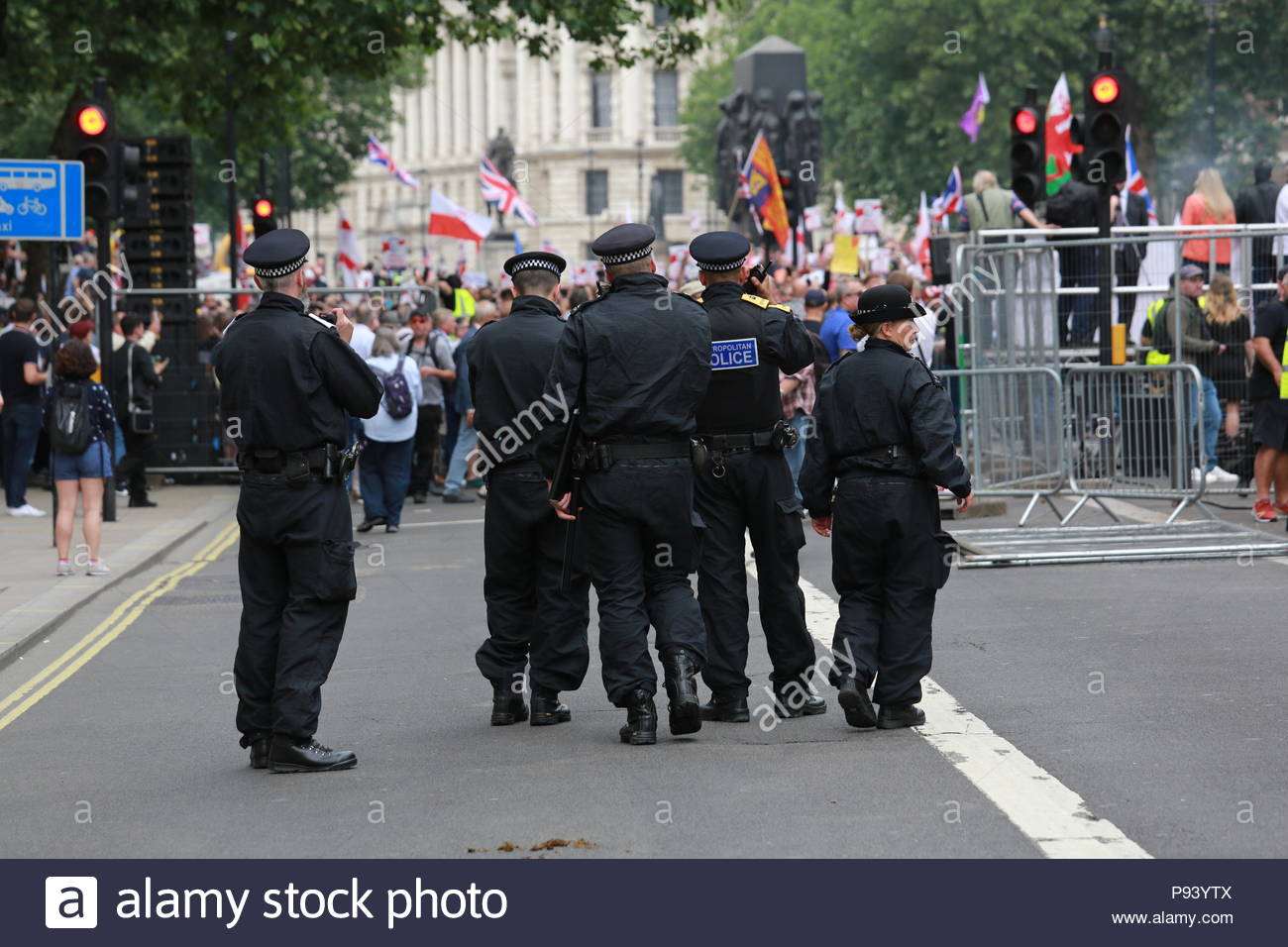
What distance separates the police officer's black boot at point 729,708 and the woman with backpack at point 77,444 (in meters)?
6.98

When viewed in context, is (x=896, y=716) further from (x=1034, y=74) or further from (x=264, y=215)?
(x=1034, y=74)

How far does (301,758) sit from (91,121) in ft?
37.1

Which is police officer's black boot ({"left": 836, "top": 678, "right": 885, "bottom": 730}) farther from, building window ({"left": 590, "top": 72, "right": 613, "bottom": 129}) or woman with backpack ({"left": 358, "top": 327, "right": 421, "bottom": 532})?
building window ({"left": 590, "top": 72, "right": 613, "bottom": 129})

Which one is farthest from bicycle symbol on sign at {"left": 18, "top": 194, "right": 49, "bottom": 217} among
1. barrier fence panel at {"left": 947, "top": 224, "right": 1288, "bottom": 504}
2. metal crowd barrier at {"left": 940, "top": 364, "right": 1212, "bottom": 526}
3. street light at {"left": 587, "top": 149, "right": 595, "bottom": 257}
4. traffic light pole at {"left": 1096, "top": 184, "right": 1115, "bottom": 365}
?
street light at {"left": 587, "top": 149, "right": 595, "bottom": 257}

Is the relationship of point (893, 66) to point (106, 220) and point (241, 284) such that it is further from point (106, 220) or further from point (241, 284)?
point (106, 220)

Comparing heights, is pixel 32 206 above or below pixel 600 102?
below

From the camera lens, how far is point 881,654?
316 inches

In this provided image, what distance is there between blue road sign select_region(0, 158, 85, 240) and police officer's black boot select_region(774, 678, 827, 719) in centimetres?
1001

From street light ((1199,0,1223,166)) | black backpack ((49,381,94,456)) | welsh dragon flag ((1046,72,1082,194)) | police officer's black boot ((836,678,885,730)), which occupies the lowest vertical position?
police officer's black boot ((836,678,885,730))

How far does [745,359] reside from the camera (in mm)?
8211

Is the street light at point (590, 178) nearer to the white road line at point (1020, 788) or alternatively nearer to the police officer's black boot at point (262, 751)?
the white road line at point (1020, 788)

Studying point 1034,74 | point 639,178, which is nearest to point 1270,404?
point 1034,74

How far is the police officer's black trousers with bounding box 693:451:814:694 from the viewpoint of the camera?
8.24 meters
